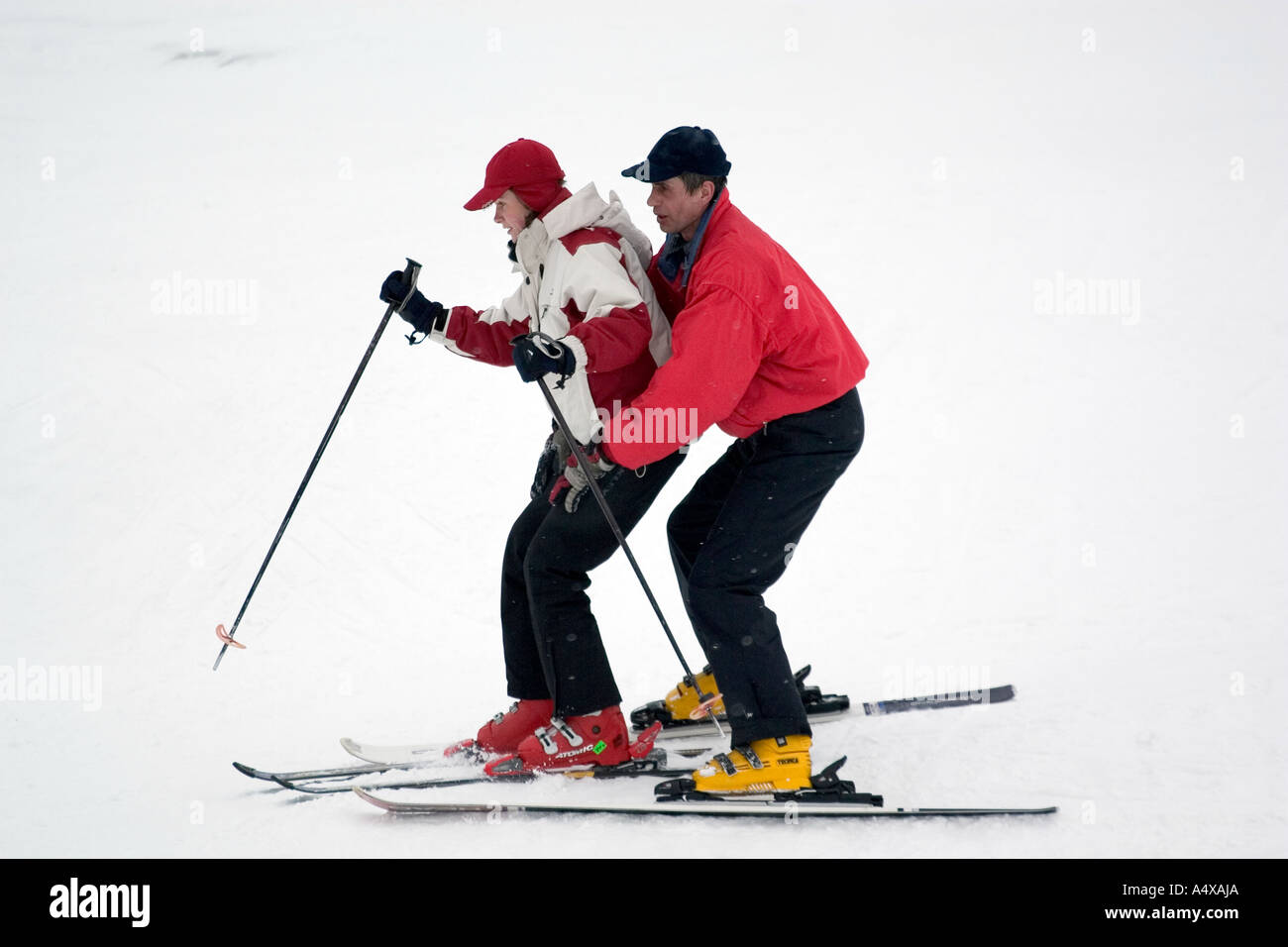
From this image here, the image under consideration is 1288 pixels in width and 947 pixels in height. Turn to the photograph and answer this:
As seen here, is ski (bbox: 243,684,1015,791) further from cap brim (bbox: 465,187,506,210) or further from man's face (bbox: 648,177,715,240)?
cap brim (bbox: 465,187,506,210)

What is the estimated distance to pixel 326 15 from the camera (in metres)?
16.3

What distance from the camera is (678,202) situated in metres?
3.47

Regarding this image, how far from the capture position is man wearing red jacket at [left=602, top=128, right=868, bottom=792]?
334 centimetres

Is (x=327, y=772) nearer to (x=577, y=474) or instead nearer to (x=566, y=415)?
(x=577, y=474)

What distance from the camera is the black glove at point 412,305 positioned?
3.76 meters

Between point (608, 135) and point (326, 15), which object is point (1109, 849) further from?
point (326, 15)

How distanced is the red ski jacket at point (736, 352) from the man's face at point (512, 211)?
61 cm

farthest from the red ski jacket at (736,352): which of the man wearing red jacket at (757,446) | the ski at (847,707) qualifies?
the ski at (847,707)

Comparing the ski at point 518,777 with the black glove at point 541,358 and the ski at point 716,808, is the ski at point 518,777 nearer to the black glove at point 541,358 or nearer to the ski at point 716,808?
the ski at point 716,808

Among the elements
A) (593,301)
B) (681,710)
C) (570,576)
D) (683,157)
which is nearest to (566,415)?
(593,301)

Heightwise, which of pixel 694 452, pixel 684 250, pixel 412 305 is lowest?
pixel 694 452

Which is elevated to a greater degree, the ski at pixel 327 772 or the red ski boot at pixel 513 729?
the red ski boot at pixel 513 729

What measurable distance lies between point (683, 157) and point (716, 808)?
2.01 m

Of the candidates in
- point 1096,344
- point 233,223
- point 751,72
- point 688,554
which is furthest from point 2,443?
point 751,72
